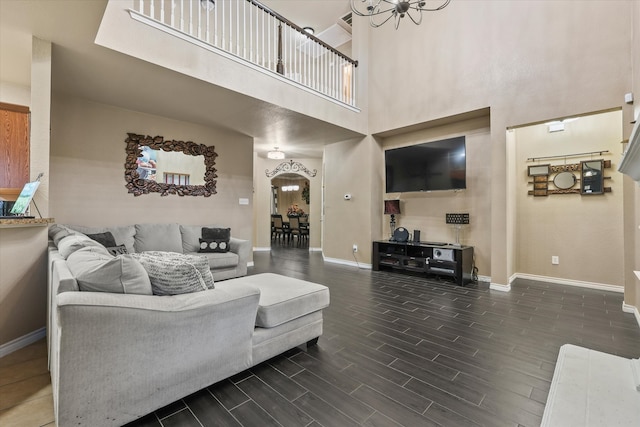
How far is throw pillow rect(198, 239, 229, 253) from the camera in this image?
15.0 feet

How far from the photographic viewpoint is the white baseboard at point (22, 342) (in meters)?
2.28

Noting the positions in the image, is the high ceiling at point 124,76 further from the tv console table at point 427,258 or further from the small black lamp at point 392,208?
the tv console table at point 427,258

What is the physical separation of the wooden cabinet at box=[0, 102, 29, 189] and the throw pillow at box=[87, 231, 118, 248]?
3.15 feet

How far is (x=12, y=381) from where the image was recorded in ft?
6.20

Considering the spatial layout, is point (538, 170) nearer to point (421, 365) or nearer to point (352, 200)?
point (352, 200)

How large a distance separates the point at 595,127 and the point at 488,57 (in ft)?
6.32

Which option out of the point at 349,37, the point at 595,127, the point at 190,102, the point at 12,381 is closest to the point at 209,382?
the point at 12,381

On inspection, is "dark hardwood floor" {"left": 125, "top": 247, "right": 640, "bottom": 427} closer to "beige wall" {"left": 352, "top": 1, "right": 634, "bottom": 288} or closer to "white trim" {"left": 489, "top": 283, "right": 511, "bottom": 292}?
"white trim" {"left": 489, "top": 283, "right": 511, "bottom": 292}

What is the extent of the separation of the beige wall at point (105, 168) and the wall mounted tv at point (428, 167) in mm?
3375

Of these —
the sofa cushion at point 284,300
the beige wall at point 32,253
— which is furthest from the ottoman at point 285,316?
the beige wall at point 32,253

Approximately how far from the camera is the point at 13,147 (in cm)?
334

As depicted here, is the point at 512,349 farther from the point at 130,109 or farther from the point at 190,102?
the point at 130,109

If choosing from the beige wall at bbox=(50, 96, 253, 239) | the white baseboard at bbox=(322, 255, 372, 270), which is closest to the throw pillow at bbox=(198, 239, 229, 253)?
the beige wall at bbox=(50, 96, 253, 239)

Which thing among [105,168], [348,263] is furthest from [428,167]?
[105,168]
